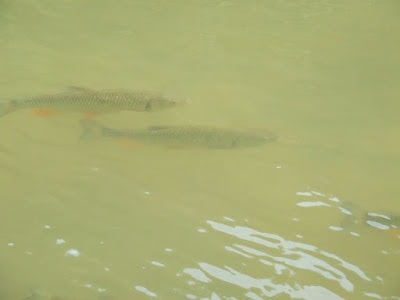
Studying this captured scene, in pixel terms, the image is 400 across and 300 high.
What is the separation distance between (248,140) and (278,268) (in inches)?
60.4

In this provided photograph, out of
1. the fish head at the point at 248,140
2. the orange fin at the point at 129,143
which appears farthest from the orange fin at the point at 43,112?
the fish head at the point at 248,140

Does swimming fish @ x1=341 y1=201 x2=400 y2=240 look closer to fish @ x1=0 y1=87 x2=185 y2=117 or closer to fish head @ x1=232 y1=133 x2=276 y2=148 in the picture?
fish head @ x1=232 y1=133 x2=276 y2=148

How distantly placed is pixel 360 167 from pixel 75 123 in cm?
316

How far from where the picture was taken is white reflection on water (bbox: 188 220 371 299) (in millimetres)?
3605

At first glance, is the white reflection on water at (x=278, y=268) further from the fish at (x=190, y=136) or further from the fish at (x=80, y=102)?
the fish at (x=80, y=102)

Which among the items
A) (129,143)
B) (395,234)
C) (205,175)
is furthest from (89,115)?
(395,234)

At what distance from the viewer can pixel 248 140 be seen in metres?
4.88

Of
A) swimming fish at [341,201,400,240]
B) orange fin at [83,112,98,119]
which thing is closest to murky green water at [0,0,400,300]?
swimming fish at [341,201,400,240]

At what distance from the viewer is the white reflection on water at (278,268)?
361cm

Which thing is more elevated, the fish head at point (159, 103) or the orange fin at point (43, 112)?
the fish head at point (159, 103)

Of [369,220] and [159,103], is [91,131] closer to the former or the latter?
[159,103]

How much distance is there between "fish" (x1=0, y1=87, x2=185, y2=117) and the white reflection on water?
1851mm

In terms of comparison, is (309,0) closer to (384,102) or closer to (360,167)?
(384,102)

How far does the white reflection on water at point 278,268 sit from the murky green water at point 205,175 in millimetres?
13
